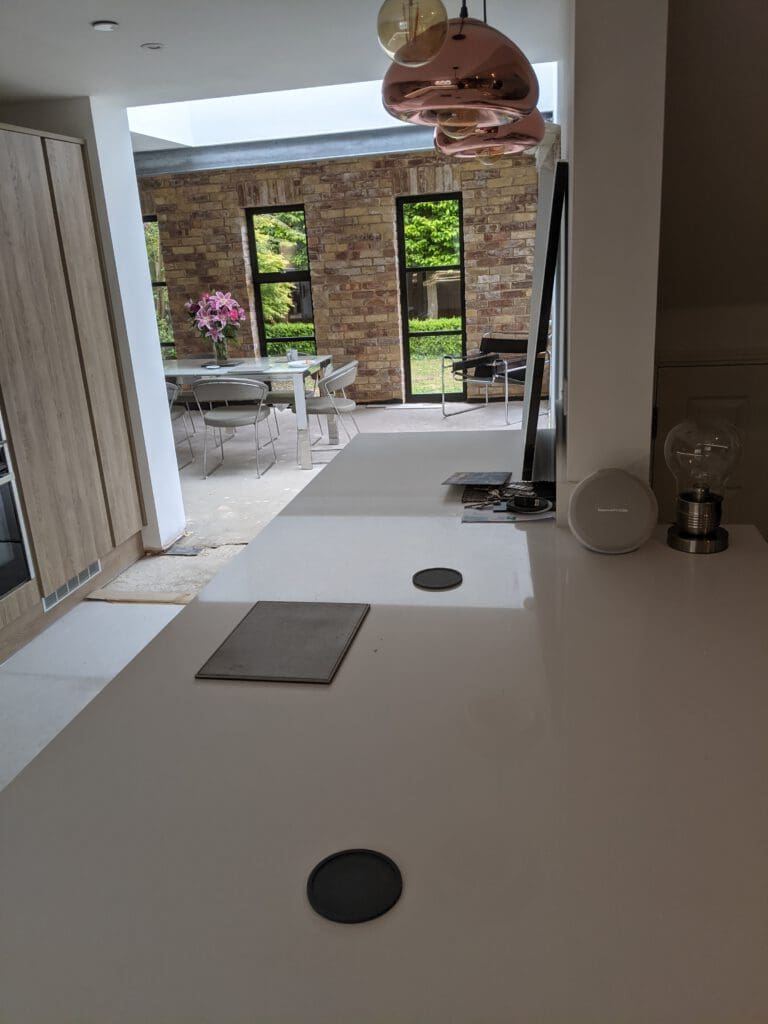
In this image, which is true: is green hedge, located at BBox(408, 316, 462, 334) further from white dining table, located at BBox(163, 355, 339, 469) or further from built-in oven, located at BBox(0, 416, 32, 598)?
built-in oven, located at BBox(0, 416, 32, 598)

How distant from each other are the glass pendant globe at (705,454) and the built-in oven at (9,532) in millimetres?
2754

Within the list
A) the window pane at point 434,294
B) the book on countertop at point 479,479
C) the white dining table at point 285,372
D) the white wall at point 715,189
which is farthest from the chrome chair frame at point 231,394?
the book on countertop at point 479,479

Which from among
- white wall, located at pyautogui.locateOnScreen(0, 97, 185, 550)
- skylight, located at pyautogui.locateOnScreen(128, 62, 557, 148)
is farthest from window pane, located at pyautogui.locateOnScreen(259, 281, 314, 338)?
white wall, located at pyautogui.locateOnScreen(0, 97, 185, 550)

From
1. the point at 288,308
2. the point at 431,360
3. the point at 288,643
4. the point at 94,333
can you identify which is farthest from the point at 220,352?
the point at 288,643

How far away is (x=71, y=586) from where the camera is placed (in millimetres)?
3904

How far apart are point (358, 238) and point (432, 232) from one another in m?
0.75

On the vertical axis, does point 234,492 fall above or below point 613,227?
below

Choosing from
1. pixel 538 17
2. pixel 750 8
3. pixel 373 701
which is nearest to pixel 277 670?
pixel 373 701

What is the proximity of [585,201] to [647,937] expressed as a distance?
1426 millimetres

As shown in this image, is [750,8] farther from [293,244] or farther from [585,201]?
[293,244]

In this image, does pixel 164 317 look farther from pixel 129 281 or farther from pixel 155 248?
pixel 129 281

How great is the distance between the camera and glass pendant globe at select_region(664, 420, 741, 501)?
1.72 metres

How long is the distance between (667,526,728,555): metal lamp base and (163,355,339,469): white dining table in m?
4.67

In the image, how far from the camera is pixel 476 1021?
662mm
